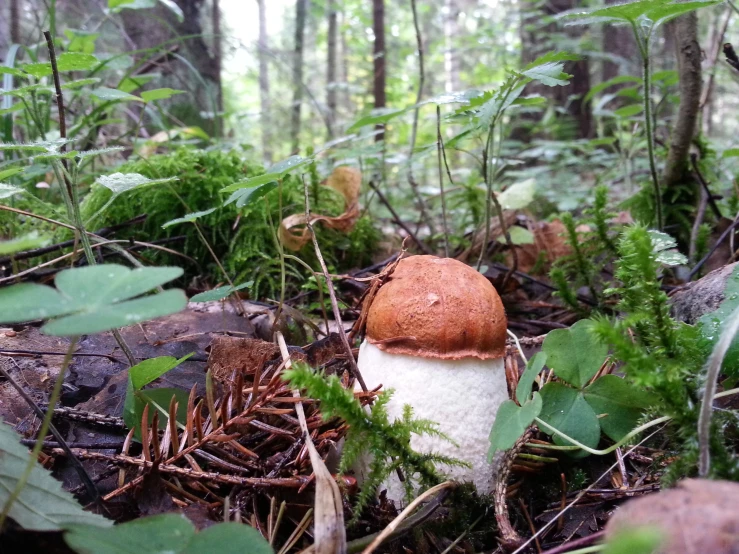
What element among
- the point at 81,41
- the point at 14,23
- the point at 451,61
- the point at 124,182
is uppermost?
the point at 451,61

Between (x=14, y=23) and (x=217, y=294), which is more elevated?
(x=14, y=23)

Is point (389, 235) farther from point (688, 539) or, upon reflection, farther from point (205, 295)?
point (688, 539)

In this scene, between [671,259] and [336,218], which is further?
[336,218]

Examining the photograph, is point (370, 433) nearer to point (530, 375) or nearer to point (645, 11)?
point (530, 375)

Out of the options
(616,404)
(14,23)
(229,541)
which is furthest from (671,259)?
(14,23)

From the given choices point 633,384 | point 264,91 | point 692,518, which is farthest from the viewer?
point 264,91

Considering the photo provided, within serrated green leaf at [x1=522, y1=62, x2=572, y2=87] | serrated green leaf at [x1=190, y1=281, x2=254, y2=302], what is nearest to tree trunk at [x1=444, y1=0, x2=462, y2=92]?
serrated green leaf at [x1=522, y1=62, x2=572, y2=87]
